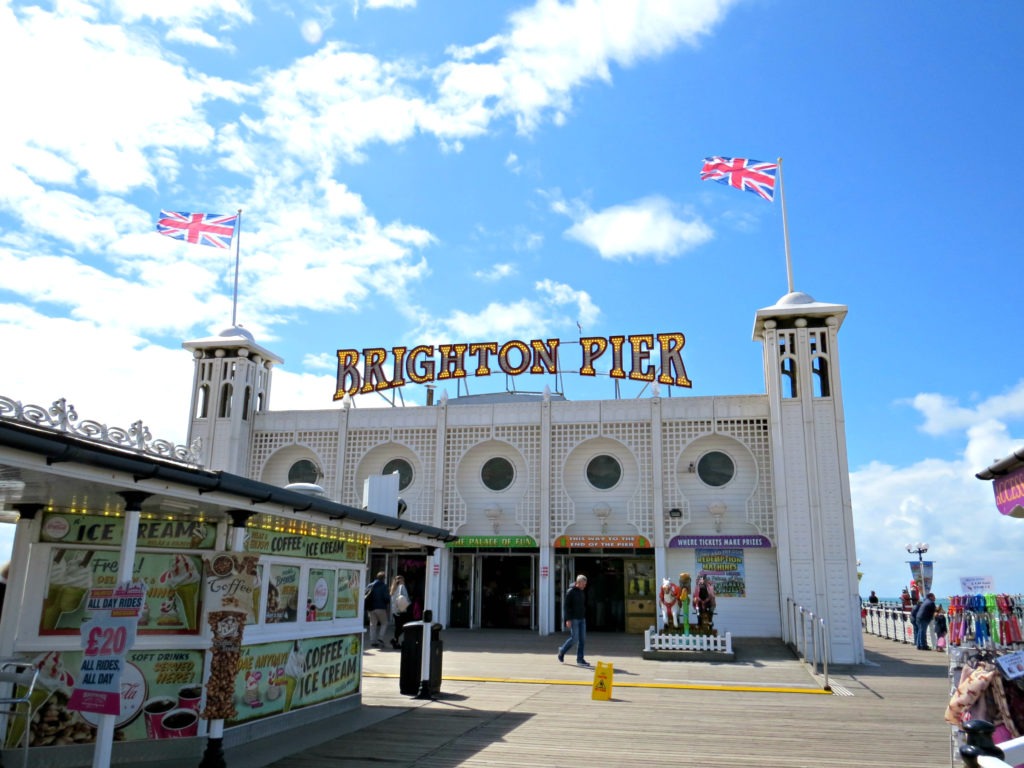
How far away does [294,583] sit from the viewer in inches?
381

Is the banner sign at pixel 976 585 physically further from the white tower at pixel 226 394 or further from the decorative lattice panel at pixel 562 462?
the white tower at pixel 226 394

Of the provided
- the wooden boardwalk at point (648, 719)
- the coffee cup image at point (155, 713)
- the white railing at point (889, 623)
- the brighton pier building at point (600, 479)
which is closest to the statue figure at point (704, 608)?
the wooden boardwalk at point (648, 719)

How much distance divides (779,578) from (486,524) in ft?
28.0

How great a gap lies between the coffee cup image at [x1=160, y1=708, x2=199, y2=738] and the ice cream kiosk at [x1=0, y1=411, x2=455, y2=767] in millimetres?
11

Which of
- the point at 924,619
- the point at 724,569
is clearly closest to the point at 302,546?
the point at 724,569

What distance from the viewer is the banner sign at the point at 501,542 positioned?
23.5m

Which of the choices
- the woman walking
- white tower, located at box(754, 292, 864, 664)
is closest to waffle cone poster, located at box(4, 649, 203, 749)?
the woman walking

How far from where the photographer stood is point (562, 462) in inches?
933

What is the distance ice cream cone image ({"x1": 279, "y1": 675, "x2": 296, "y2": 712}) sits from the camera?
9.33 metres

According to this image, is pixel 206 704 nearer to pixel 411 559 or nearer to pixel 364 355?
pixel 411 559

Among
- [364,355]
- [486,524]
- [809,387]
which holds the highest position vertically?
[364,355]

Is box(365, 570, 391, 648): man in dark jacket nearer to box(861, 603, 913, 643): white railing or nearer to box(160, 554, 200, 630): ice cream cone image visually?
box(160, 554, 200, 630): ice cream cone image

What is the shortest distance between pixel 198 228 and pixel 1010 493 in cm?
2142

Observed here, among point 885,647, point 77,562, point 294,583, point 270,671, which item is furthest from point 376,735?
point 885,647
